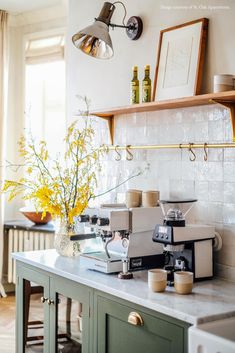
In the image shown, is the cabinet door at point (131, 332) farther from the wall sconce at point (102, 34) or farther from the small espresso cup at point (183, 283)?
the wall sconce at point (102, 34)

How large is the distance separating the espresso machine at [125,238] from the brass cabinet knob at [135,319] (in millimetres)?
334

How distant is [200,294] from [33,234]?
9.73 feet

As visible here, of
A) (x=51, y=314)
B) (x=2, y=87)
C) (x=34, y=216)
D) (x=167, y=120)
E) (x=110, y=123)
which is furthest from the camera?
(x=2, y=87)

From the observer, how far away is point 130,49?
3451 millimetres

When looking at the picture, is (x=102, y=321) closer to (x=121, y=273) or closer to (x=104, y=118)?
(x=121, y=273)

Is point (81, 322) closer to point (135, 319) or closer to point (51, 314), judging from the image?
point (51, 314)

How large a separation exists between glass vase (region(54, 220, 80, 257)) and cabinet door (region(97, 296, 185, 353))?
72 centimetres

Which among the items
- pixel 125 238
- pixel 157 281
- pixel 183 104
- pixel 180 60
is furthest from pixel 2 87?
pixel 157 281

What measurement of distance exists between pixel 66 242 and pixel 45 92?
105 inches

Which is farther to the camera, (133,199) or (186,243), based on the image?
(133,199)

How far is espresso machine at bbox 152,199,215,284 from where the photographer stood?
259 centimetres

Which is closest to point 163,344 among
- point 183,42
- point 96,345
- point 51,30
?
point 96,345

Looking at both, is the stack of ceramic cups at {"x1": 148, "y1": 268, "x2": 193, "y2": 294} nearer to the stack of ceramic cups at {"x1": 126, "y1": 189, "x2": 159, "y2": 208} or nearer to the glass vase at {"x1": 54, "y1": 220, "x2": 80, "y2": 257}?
the stack of ceramic cups at {"x1": 126, "y1": 189, "x2": 159, "y2": 208}

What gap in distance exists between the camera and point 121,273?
8.94ft
